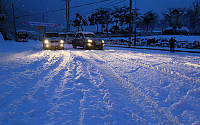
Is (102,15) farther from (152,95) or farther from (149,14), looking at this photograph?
(152,95)

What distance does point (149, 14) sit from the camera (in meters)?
76.2

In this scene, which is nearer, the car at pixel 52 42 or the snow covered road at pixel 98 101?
the snow covered road at pixel 98 101

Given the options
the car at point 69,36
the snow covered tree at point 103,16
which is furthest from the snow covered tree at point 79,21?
the car at point 69,36

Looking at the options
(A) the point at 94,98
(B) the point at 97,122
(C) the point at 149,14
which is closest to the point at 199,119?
(B) the point at 97,122

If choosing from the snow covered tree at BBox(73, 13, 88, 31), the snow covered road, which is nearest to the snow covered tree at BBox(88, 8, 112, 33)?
the snow covered tree at BBox(73, 13, 88, 31)

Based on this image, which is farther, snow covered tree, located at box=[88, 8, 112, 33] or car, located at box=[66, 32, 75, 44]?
snow covered tree, located at box=[88, 8, 112, 33]

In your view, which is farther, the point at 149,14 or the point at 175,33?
the point at 149,14

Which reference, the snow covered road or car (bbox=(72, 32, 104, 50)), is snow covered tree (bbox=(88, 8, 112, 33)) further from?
the snow covered road

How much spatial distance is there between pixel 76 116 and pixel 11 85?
269 centimetres

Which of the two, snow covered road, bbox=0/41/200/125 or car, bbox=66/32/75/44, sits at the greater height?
car, bbox=66/32/75/44

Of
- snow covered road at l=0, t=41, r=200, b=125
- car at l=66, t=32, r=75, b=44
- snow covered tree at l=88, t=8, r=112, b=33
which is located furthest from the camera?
snow covered tree at l=88, t=8, r=112, b=33

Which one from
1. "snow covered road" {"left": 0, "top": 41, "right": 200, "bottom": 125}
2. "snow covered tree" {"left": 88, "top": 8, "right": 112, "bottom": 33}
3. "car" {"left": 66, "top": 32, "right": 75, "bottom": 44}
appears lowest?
"snow covered road" {"left": 0, "top": 41, "right": 200, "bottom": 125}

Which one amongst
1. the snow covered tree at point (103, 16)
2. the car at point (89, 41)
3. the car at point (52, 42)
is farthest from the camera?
the snow covered tree at point (103, 16)

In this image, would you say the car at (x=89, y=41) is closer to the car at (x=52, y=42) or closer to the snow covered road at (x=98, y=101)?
the car at (x=52, y=42)
